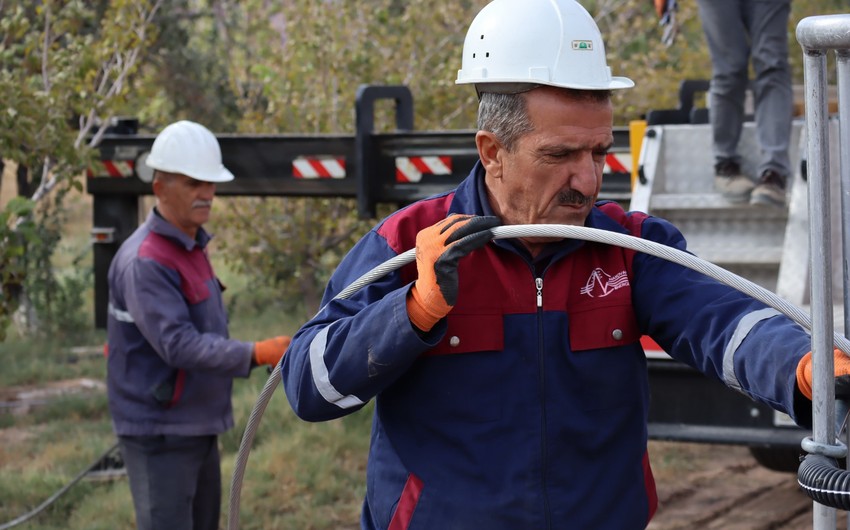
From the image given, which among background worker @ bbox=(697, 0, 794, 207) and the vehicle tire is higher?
background worker @ bbox=(697, 0, 794, 207)

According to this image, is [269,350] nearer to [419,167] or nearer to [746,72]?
[419,167]

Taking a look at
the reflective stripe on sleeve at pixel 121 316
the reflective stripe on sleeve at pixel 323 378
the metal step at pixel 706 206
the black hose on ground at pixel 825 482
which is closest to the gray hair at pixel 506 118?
the reflective stripe on sleeve at pixel 323 378

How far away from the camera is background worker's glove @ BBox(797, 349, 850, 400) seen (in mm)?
2072

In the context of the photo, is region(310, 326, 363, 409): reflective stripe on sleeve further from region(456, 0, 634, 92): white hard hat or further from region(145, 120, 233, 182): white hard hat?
region(145, 120, 233, 182): white hard hat

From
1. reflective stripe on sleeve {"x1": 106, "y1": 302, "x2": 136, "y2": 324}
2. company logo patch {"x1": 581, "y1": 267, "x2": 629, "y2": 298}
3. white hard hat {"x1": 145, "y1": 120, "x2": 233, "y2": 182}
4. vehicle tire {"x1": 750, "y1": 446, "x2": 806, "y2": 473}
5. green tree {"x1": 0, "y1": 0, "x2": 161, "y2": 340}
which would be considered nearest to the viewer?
company logo patch {"x1": 581, "y1": 267, "x2": 629, "y2": 298}

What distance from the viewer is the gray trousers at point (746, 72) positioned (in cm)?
539

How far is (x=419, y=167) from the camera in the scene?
6.26m

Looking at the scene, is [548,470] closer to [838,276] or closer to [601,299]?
[601,299]

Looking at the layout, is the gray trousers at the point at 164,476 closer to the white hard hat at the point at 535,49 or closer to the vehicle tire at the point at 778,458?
the white hard hat at the point at 535,49

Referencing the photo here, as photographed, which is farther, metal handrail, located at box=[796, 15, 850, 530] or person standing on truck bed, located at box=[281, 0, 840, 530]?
person standing on truck bed, located at box=[281, 0, 840, 530]

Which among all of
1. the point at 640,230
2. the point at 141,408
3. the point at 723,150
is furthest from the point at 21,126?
the point at 640,230

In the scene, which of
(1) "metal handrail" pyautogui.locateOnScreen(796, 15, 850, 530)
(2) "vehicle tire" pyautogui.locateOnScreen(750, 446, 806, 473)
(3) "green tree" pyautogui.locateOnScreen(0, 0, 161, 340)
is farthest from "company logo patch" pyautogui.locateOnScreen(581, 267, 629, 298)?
(2) "vehicle tire" pyautogui.locateOnScreen(750, 446, 806, 473)

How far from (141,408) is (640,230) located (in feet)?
8.23

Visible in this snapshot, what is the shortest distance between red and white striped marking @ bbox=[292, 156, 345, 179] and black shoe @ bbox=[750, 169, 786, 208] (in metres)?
2.23
